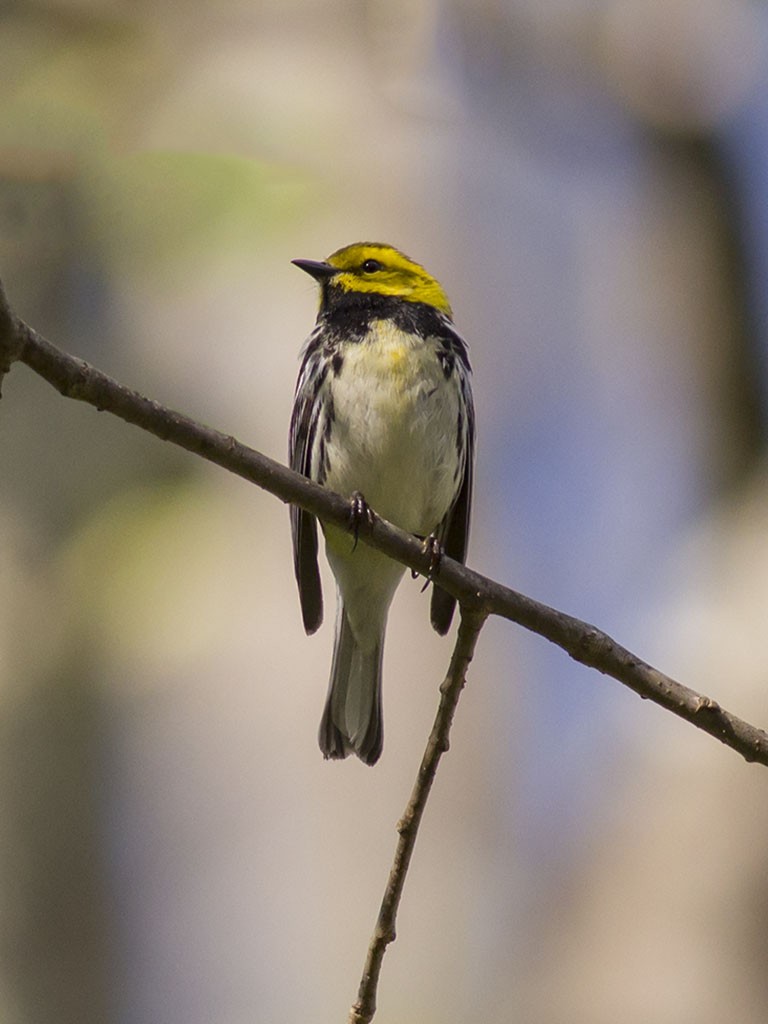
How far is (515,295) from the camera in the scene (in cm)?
593

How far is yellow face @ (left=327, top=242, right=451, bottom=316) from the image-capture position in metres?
4.23

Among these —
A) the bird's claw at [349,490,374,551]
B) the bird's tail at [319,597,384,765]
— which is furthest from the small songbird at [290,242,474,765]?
the bird's claw at [349,490,374,551]

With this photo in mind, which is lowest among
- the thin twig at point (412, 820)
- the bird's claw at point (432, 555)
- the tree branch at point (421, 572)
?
the thin twig at point (412, 820)

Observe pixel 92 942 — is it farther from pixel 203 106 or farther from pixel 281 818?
pixel 203 106

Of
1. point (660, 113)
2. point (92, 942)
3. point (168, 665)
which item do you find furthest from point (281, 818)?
point (660, 113)

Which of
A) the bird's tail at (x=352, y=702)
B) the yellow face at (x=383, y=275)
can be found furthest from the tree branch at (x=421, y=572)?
the yellow face at (x=383, y=275)

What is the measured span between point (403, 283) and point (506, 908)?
228 centimetres

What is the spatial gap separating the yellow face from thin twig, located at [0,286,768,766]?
1601mm

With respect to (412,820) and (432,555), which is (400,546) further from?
(412,820)

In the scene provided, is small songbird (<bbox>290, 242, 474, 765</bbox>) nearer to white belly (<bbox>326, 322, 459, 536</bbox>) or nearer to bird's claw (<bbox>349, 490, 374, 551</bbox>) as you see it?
white belly (<bbox>326, 322, 459, 536</bbox>)

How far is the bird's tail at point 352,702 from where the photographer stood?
383 centimetres

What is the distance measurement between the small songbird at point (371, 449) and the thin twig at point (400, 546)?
1.09 metres

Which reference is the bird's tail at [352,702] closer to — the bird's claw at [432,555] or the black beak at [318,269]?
the black beak at [318,269]

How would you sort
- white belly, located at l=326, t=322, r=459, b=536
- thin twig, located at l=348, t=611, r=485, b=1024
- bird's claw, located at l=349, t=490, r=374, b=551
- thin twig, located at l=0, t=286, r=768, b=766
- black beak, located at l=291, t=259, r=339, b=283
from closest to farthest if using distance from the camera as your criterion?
thin twig, located at l=0, t=286, r=768, b=766
thin twig, located at l=348, t=611, r=485, b=1024
bird's claw, located at l=349, t=490, r=374, b=551
white belly, located at l=326, t=322, r=459, b=536
black beak, located at l=291, t=259, r=339, b=283
